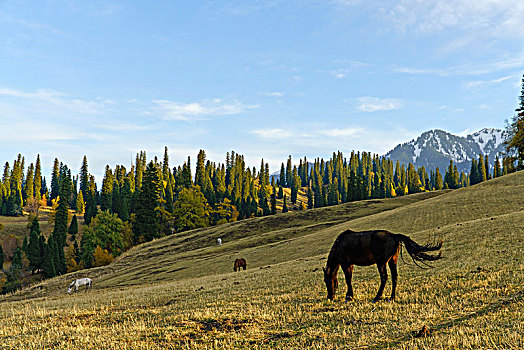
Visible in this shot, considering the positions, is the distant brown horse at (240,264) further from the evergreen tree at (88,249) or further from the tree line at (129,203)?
the evergreen tree at (88,249)

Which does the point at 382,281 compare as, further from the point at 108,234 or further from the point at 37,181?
the point at 37,181

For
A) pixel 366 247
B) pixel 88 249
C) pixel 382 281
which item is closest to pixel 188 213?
pixel 88 249

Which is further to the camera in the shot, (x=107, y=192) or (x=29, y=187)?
(x=29, y=187)

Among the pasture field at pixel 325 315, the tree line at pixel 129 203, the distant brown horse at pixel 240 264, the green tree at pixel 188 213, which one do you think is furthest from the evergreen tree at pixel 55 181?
the pasture field at pixel 325 315

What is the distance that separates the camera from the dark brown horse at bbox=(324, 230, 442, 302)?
42.3 feet

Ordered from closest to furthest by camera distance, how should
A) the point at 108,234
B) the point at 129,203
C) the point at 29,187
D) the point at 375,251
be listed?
the point at 375,251 → the point at 108,234 → the point at 129,203 → the point at 29,187

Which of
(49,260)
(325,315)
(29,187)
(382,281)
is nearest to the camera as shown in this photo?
(325,315)

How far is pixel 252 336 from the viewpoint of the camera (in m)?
10.4

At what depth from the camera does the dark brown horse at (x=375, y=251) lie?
42.3 ft

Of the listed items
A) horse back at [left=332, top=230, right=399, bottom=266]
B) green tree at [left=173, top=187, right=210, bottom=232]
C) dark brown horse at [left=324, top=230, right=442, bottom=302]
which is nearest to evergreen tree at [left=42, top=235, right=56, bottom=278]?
green tree at [left=173, top=187, right=210, bottom=232]

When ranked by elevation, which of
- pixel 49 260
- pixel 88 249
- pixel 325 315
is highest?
pixel 325 315

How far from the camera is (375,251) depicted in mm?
12984

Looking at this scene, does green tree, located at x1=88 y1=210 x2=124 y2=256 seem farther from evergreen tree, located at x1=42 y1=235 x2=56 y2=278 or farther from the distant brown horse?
the distant brown horse

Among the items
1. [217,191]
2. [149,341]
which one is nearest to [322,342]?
[149,341]
